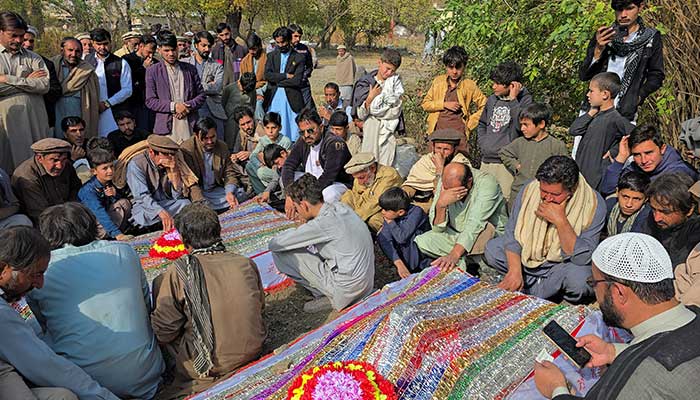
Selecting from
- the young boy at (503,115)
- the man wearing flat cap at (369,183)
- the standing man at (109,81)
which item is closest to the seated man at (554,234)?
the man wearing flat cap at (369,183)

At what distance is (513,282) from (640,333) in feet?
6.90

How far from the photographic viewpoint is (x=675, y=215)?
3.78 m

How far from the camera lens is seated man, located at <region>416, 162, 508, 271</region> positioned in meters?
4.64

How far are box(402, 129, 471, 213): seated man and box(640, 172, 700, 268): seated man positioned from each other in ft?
5.46

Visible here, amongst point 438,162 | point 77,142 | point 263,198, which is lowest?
point 263,198

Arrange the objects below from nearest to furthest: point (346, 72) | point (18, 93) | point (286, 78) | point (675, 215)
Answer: point (675, 215), point (18, 93), point (286, 78), point (346, 72)

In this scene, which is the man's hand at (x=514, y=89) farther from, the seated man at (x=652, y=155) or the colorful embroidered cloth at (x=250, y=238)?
the colorful embroidered cloth at (x=250, y=238)

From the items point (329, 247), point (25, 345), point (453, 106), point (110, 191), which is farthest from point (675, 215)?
point (110, 191)

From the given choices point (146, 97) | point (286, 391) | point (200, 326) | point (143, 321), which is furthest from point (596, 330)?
point (146, 97)

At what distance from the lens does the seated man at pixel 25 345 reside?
2.59 m

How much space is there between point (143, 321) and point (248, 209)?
2.97 meters

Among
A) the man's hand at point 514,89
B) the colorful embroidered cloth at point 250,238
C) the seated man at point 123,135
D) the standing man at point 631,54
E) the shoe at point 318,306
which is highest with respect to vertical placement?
the standing man at point 631,54

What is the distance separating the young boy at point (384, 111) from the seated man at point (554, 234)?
271 centimetres

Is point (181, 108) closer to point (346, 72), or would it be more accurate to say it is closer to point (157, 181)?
point (157, 181)
